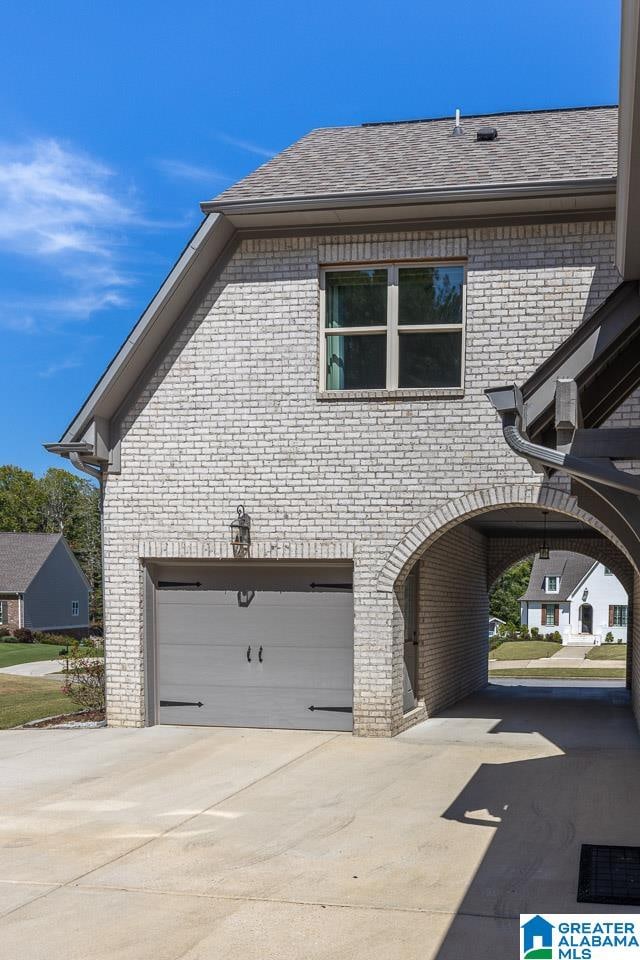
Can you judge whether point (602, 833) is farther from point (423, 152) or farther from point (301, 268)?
point (423, 152)

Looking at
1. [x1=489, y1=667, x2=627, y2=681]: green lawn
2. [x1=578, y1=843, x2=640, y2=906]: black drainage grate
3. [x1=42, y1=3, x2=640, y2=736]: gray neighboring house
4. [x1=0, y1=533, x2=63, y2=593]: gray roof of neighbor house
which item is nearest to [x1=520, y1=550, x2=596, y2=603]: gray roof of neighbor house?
[x1=0, y1=533, x2=63, y2=593]: gray roof of neighbor house

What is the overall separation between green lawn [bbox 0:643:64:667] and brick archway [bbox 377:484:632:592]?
25531 mm

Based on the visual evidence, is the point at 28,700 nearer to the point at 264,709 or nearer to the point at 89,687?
the point at 89,687

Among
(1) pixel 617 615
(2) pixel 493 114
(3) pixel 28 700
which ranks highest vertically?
(2) pixel 493 114

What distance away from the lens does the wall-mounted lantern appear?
40.2 feet

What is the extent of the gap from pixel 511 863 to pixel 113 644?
7349 mm

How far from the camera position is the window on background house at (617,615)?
6025cm

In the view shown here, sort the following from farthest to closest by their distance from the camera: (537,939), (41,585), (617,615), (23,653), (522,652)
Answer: (617,615) < (41,585) < (522,652) < (23,653) < (537,939)

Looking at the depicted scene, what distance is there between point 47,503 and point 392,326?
219 feet

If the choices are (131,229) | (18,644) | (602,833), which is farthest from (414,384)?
(131,229)

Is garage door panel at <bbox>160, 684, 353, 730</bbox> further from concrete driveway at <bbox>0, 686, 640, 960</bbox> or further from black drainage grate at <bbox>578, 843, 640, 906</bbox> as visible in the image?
black drainage grate at <bbox>578, 843, 640, 906</bbox>

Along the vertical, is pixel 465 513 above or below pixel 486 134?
below

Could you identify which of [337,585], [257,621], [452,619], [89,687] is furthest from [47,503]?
[337,585]

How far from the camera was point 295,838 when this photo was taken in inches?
290
